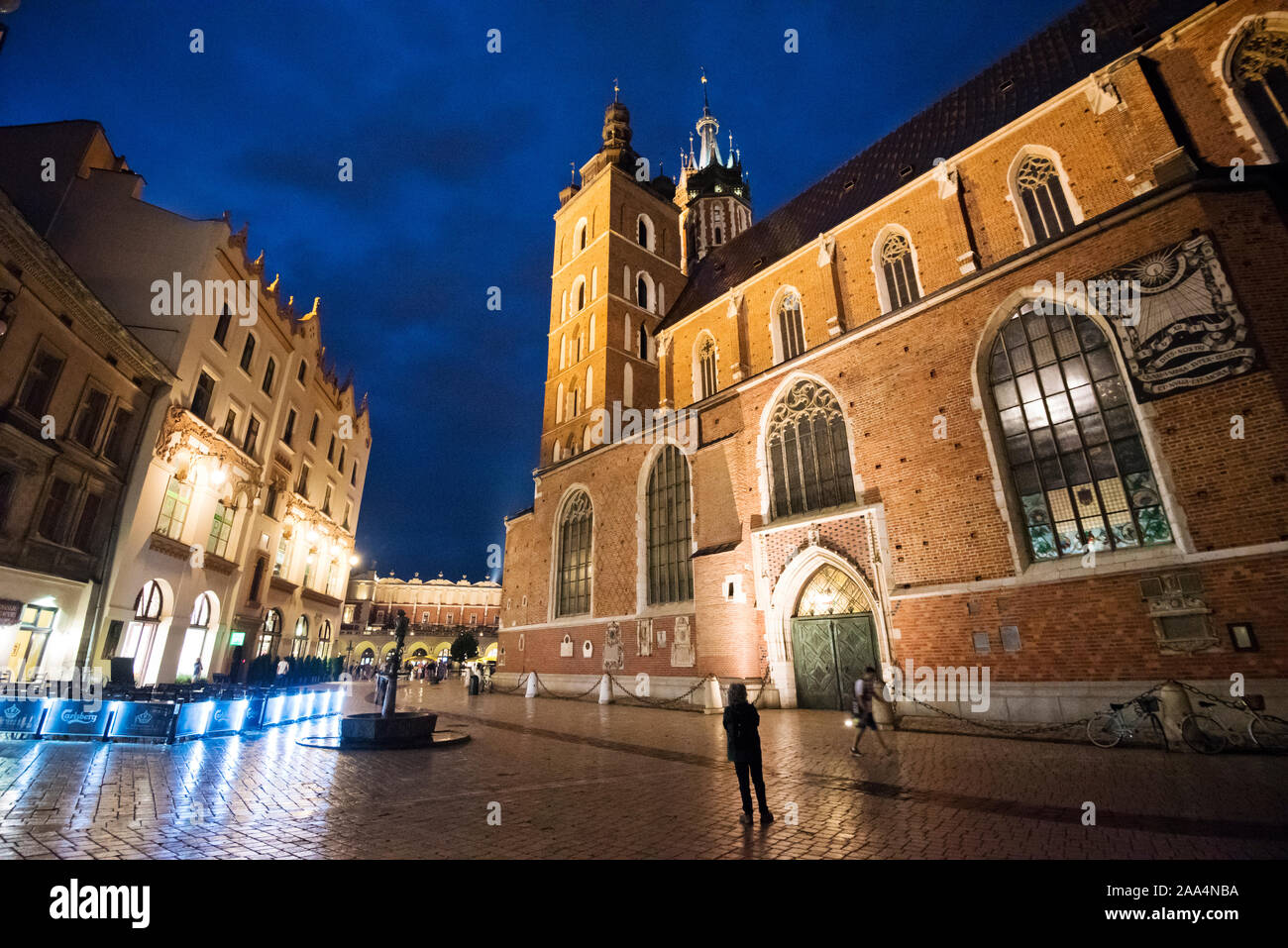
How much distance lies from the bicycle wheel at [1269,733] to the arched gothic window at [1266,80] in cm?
1102

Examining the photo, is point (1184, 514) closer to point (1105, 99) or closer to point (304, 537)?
point (1105, 99)

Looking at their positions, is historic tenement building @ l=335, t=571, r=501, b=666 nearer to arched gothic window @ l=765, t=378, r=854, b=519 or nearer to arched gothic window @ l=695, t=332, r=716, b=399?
arched gothic window @ l=695, t=332, r=716, b=399

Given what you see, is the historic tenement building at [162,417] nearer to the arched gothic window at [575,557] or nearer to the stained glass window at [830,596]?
the arched gothic window at [575,557]

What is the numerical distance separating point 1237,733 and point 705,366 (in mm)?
17727

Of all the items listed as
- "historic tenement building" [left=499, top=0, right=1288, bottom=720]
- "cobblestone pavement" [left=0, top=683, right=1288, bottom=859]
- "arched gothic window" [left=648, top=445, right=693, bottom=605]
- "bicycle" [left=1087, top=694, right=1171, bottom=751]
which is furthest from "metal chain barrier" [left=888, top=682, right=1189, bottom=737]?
"arched gothic window" [left=648, top=445, right=693, bottom=605]

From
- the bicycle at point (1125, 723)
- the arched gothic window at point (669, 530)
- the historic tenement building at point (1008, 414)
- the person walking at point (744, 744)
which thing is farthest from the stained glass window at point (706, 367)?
the person walking at point (744, 744)

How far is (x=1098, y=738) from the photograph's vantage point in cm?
925

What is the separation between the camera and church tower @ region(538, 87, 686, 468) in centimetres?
2691

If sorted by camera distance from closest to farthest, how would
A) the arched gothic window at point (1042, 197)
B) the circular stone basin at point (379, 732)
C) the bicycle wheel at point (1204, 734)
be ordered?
the bicycle wheel at point (1204, 734) → the circular stone basin at point (379, 732) → the arched gothic window at point (1042, 197)

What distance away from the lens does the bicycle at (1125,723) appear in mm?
9070

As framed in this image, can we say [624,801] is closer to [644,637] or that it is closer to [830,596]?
[830,596]

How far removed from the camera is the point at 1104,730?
957 cm

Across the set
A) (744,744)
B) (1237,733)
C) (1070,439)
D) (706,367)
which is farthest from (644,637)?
(744,744)
